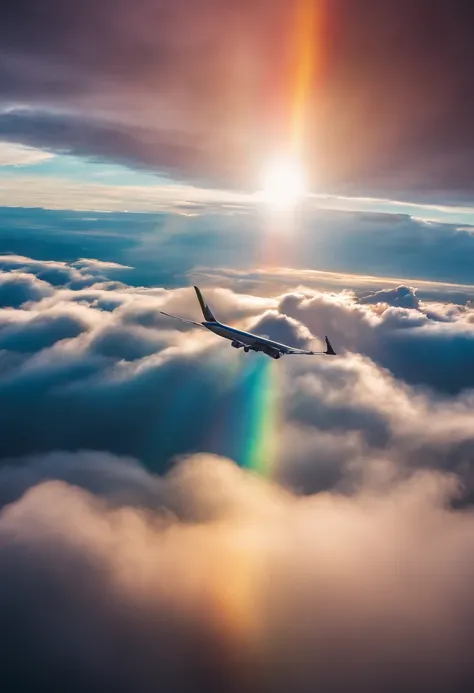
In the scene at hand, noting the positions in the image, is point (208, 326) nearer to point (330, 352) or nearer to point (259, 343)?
point (259, 343)

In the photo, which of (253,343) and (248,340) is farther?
(248,340)

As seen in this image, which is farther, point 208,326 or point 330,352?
point 208,326

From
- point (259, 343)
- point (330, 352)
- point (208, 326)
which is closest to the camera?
point (330, 352)

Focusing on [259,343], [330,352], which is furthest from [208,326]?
[330,352]

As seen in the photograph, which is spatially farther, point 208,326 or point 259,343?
point 208,326

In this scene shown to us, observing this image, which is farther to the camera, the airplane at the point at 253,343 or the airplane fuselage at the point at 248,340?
the airplane fuselage at the point at 248,340

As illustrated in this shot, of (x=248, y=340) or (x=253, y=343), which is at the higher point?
(x=253, y=343)

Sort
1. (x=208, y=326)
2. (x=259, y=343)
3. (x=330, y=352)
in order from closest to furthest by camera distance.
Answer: (x=330, y=352)
(x=259, y=343)
(x=208, y=326)

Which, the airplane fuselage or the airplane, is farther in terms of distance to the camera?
the airplane fuselage
